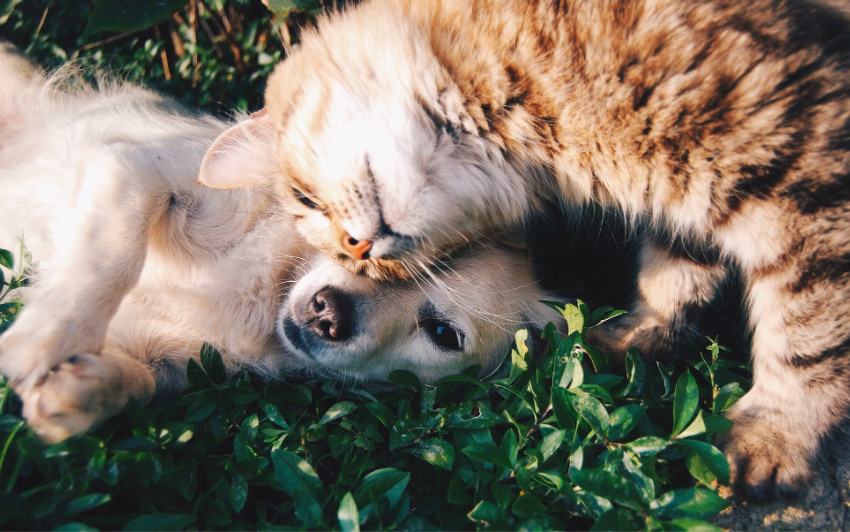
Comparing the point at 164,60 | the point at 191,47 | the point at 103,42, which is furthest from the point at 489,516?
the point at 103,42

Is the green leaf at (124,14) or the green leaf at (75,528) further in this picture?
the green leaf at (124,14)

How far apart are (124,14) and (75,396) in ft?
6.03

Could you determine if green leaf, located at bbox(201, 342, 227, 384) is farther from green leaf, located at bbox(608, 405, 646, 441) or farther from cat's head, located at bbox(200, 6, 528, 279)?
green leaf, located at bbox(608, 405, 646, 441)

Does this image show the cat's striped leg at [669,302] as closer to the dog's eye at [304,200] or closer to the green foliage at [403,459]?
the green foliage at [403,459]

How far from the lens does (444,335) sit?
2656mm

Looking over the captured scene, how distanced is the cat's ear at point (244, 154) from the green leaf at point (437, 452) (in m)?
1.27

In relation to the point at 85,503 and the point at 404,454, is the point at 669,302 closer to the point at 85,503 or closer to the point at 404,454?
the point at 404,454

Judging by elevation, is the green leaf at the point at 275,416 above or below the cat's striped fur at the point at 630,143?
below

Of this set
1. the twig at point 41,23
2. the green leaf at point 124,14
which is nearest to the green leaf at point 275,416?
the green leaf at point 124,14

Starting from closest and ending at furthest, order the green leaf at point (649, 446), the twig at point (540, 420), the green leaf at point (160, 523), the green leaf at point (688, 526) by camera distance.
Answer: the green leaf at point (688, 526), the green leaf at point (160, 523), the green leaf at point (649, 446), the twig at point (540, 420)

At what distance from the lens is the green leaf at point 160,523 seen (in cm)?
168

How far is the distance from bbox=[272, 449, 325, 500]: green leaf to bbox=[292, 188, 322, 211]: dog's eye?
901 mm

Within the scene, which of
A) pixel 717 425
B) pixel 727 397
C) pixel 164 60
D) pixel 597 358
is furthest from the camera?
pixel 164 60

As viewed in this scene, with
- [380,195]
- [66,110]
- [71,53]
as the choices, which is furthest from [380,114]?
[71,53]
